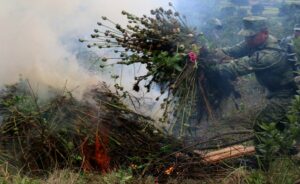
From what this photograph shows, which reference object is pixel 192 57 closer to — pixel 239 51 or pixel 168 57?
pixel 168 57

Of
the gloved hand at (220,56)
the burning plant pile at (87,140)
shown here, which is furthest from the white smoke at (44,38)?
the gloved hand at (220,56)

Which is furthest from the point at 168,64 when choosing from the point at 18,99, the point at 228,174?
the point at 18,99

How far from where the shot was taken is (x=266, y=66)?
542 centimetres

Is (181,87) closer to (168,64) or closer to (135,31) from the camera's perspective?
(168,64)

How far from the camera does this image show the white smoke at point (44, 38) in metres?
5.61

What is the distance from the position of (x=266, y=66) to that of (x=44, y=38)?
2948 mm

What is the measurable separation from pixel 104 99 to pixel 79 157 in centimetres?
80

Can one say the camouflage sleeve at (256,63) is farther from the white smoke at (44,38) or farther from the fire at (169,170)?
the white smoke at (44,38)

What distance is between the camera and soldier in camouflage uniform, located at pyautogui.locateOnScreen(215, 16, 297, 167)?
5.39 metres

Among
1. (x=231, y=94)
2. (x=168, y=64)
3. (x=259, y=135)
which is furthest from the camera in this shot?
(x=231, y=94)

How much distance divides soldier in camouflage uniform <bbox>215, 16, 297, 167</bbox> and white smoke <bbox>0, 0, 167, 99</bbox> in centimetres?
190

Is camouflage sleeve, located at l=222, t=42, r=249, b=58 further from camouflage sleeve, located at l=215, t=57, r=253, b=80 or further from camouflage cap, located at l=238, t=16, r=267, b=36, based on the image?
camouflage sleeve, located at l=215, t=57, r=253, b=80

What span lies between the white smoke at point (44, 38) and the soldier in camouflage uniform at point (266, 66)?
1.90 meters

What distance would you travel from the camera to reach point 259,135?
510 cm
